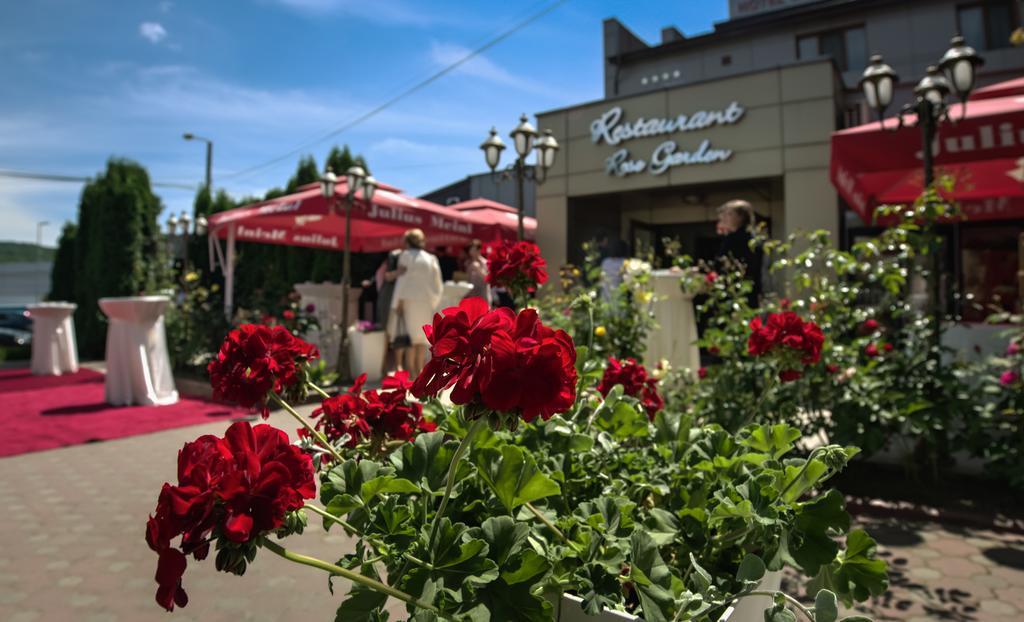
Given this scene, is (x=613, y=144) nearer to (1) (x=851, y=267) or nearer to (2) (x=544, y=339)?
(1) (x=851, y=267)

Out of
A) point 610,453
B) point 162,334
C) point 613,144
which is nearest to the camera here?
point 610,453

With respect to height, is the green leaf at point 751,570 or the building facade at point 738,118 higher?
the building facade at point 738,118

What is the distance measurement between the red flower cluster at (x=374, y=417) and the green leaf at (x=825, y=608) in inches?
31.1

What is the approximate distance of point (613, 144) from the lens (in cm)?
1202

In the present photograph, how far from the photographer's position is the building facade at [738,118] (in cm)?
1009

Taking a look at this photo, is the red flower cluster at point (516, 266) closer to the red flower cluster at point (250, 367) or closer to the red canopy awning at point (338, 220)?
the red flower cluster at point (250, 367)

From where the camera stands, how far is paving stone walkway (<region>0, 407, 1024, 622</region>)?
213cm

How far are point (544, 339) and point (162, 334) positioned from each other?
6916mm

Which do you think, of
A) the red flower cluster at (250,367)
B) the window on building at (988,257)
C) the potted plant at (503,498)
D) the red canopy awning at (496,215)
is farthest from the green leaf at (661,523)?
the window on building at (988,257)

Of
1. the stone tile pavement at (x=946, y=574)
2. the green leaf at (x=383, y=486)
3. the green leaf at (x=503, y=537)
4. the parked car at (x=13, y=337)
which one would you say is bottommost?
the stone tile pavement at (x=946, y=574)

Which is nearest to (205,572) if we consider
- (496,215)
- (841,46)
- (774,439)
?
(774,439)

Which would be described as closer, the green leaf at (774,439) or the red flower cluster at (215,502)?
the red flower cluster at (215,502)

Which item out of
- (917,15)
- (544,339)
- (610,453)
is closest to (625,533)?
(610,453)

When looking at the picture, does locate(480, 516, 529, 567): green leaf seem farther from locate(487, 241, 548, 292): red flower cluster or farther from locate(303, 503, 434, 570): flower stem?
locate(487, 241, 548, 292): red flower cluster
